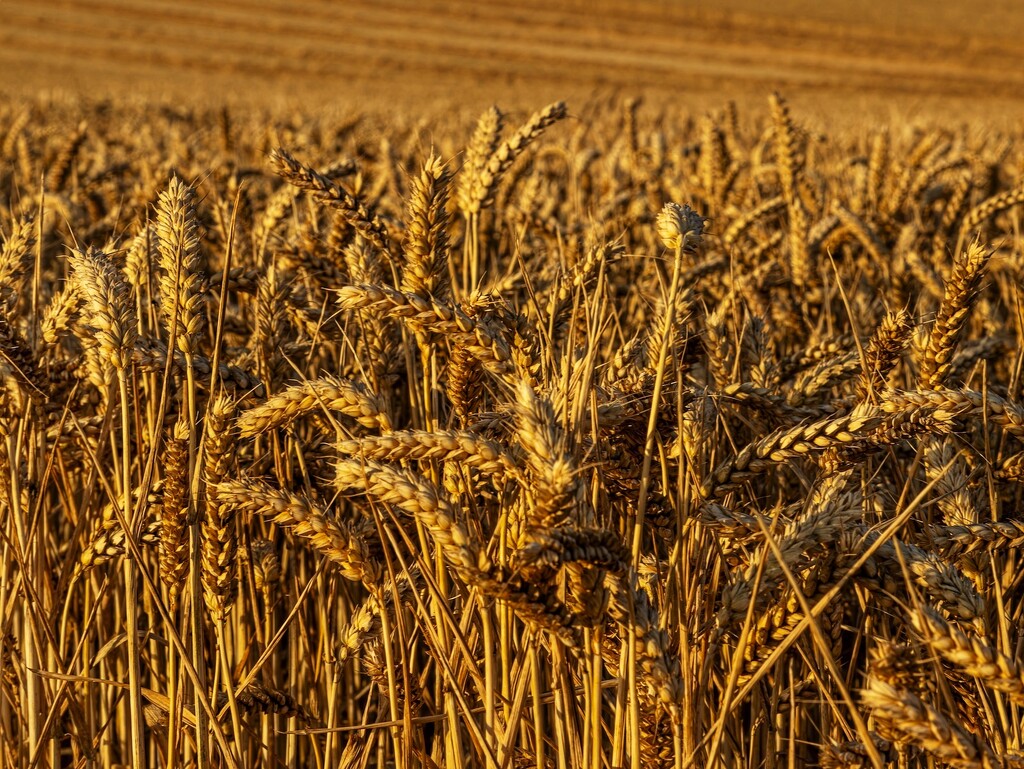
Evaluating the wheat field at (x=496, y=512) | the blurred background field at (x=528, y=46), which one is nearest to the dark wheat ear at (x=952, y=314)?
the wheat field at (x=496, y=512)

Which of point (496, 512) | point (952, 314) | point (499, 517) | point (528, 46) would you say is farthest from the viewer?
point (528, 46)

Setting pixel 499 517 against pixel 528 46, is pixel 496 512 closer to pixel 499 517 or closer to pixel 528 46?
pixel 499 517

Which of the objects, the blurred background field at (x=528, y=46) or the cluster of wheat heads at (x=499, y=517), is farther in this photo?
the blurred background field at (x=528, y=46)

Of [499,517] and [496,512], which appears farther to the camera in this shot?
[496,512]

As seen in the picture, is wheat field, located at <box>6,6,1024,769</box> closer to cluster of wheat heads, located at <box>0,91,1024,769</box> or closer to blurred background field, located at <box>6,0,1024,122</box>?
cluster of wheat heads, located at <box>0,91,1024,769</box>

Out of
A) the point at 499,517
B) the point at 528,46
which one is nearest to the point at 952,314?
the point at 499,517

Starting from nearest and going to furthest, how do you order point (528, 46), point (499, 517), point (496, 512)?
point (499, 517)
point (496, 512)
point (528, 46)

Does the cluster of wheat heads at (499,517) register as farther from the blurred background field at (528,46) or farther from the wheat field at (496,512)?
the blurred background field at (528,46)

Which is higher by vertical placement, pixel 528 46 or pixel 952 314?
pixel 528 46

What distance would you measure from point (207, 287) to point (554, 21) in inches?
1215

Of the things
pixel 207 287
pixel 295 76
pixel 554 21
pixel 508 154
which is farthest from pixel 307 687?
pixel 554 21

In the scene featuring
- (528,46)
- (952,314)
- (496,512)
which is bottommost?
(496,512)

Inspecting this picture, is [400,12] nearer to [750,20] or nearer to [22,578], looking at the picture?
[750,20]

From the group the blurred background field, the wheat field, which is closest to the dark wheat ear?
the wheat field
